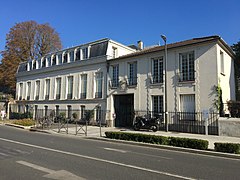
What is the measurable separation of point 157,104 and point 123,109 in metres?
4.52

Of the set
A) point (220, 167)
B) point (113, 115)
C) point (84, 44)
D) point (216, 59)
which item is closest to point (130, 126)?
point (113, 115)

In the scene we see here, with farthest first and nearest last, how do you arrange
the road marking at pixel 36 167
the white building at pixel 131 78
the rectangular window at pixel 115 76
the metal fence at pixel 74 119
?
the rectangular window at pixel 115 76 < the metal fence at pixel 74 119 < the white building at pixel 131 78 < the road marking at pixel 36 167

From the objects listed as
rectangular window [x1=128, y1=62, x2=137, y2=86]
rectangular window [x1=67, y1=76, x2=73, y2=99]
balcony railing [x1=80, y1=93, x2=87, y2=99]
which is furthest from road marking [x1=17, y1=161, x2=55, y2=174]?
rectangular window [x1=67, y1=76, x2=73, y2=99]

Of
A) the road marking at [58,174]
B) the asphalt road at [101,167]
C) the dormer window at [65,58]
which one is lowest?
the asphalt road at [101,167]

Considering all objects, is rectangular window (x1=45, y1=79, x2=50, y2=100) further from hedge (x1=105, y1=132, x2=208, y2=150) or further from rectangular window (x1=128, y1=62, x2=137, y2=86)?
hedge (x1=105, y1=132, x2=208, y2=150)

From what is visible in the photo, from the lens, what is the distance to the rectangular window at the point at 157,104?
18000 mm

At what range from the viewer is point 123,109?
71.1 ft

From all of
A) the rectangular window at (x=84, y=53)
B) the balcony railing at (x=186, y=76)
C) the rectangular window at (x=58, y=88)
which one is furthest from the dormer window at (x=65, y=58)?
the balcony railing at (x=186, y=76)

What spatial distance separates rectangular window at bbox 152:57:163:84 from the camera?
715 inches

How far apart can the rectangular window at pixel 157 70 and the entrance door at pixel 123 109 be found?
11.6ft

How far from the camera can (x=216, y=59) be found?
15078 mm

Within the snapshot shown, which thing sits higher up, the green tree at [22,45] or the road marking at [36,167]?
the green tree at [22,45]

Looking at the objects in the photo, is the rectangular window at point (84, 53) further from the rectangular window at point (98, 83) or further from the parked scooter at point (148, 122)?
the parked scooter at point (148, 122)

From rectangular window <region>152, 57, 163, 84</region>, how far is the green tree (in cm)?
2650
